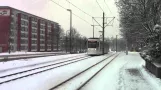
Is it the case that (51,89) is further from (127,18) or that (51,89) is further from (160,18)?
(127,18)

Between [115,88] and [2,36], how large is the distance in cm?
9591

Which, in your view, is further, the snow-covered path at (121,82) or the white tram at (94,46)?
the white tram at (94,46)

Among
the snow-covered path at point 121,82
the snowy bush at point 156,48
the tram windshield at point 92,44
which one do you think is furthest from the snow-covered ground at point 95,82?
the tram windshield at point 92,44

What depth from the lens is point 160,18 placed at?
25.7 meters

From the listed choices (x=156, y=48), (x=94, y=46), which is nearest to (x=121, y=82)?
(x=156, y=48)

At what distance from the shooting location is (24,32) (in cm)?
11625

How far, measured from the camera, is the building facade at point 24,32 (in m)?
99.4

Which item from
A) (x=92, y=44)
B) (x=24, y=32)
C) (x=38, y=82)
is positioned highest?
(x=24, y=32)

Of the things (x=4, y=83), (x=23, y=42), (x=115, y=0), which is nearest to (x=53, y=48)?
(x=23, y=42)

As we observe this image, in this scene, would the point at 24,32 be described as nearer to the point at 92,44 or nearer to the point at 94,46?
the point at 94,46

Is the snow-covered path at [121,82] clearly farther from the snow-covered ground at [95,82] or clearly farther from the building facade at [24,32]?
the building facade at [24,32]

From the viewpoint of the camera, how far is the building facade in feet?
326

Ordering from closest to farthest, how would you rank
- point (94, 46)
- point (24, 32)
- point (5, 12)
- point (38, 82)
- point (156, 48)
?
point (38, 82)
point (156, 48)
point (94, 46)
point (5, 12)
point (24, 32)

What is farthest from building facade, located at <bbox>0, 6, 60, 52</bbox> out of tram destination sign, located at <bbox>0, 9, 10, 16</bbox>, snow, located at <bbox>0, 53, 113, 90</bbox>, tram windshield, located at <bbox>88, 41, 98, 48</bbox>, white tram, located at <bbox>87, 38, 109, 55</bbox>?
snow, located at <bbox>0, 53, 113, 90</bbox>
